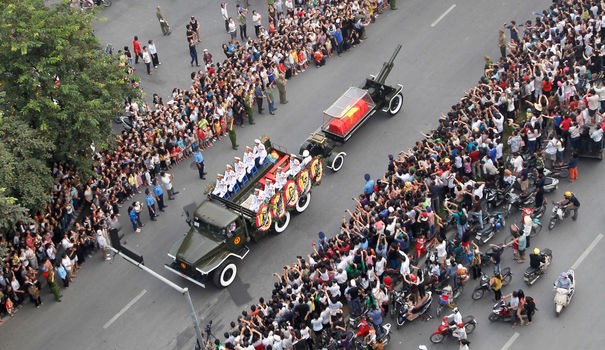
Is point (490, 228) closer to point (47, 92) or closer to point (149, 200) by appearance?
point (149, 200)

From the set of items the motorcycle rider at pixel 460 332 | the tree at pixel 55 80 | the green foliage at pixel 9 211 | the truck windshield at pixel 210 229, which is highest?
the tree at pixel 55 80

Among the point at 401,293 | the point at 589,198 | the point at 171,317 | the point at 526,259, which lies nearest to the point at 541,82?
the point at 589,198

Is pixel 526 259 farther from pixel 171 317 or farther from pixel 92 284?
pixel 92 284

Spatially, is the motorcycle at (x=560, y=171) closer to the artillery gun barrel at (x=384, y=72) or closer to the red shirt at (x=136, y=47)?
the artillery gun barrel at (x=384, y=72)

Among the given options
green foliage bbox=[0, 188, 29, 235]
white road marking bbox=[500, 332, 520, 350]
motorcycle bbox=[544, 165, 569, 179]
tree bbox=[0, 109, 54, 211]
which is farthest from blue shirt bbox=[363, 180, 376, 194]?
green foliage bbox=[0, 188, 29, 235]

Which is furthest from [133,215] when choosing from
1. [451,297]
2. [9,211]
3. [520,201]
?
[520,201]

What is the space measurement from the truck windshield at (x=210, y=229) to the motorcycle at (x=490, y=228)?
9126 millimetres

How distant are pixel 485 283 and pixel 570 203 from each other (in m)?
4.77

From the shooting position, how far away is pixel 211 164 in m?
39.8

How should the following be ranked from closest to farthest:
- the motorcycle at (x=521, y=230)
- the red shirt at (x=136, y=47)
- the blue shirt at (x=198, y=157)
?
the motorcycle at (x=521, y=230) → the blue shirt at (x=198, y=157) → the red shirt at (x=136, y=47)

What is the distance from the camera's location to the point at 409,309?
30.9 meters

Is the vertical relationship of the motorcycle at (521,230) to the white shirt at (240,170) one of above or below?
below

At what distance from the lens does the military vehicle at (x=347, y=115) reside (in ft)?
125

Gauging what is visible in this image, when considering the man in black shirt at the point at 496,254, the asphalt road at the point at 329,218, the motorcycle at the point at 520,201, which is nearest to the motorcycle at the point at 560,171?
the asphalt road at the point at 329,218
